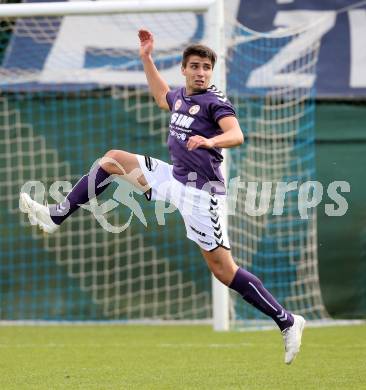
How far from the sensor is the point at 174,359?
8.60 m

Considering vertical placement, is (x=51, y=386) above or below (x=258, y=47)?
below

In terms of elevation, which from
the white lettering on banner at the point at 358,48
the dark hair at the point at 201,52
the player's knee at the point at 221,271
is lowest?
the player's knee at the point at 221,271

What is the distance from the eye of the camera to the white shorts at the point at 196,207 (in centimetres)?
723

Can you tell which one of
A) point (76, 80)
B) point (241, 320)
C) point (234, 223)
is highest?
point (76, 80)

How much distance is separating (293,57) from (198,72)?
6.45 m

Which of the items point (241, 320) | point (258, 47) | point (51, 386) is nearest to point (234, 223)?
point (241, 320)

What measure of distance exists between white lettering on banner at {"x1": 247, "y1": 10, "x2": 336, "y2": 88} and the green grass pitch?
3349 millimetres

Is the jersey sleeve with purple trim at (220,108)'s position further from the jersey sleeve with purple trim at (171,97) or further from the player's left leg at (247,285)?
the player's left leg at (247,285)

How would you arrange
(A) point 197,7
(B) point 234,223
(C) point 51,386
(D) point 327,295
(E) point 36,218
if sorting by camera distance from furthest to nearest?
(D) point 327,295 → (B) point 234,223 → (A) point 197,7 → (E) point 36,218 → (C) point 51,386

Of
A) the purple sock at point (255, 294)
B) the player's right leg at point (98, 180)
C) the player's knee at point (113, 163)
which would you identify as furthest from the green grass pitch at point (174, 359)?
the player's knee at point (113, 163)

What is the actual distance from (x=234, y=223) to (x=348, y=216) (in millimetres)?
1721

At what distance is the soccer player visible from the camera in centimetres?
723

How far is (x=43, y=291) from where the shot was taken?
13039 millimetres

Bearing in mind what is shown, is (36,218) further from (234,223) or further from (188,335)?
(234,223)
